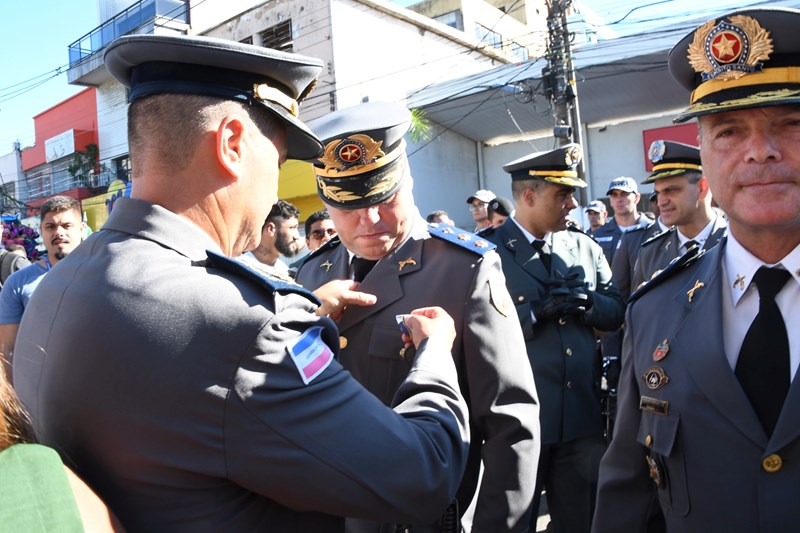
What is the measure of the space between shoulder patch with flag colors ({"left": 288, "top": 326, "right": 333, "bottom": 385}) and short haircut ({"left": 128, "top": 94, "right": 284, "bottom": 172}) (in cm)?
46

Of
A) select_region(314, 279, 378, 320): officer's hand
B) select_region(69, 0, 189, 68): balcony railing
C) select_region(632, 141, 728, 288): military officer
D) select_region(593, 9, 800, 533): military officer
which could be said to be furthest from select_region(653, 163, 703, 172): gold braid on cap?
select_region(69, 0, 189, 68): balcony railing

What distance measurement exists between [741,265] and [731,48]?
55 centimetres

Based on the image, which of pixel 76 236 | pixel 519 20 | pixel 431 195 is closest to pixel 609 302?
pixel 76 236

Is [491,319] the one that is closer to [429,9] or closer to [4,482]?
[4,482]

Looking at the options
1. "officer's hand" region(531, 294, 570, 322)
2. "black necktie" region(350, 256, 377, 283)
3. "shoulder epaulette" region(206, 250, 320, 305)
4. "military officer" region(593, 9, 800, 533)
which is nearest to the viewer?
"shoulder epaulette" region(206, 250, 320, 305)

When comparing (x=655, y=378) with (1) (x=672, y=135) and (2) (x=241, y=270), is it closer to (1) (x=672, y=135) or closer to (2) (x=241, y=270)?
(2) (x=241, y=270)

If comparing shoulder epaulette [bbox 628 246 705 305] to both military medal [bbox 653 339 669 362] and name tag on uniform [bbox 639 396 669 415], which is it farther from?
name tag on uniform [bbox 639 396 669 415]

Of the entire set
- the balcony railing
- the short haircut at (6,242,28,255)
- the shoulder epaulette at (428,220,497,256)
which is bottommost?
the shoulder epaulette at (428,220,497,256)

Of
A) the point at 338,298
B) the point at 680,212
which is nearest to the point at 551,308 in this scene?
the point at 338,298

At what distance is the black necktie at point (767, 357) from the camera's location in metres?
1.44

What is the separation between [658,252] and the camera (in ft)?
15.6

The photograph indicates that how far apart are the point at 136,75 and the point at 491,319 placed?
4.16 feet

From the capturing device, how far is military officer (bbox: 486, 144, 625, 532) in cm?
310

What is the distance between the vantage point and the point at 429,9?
97.6 feet
